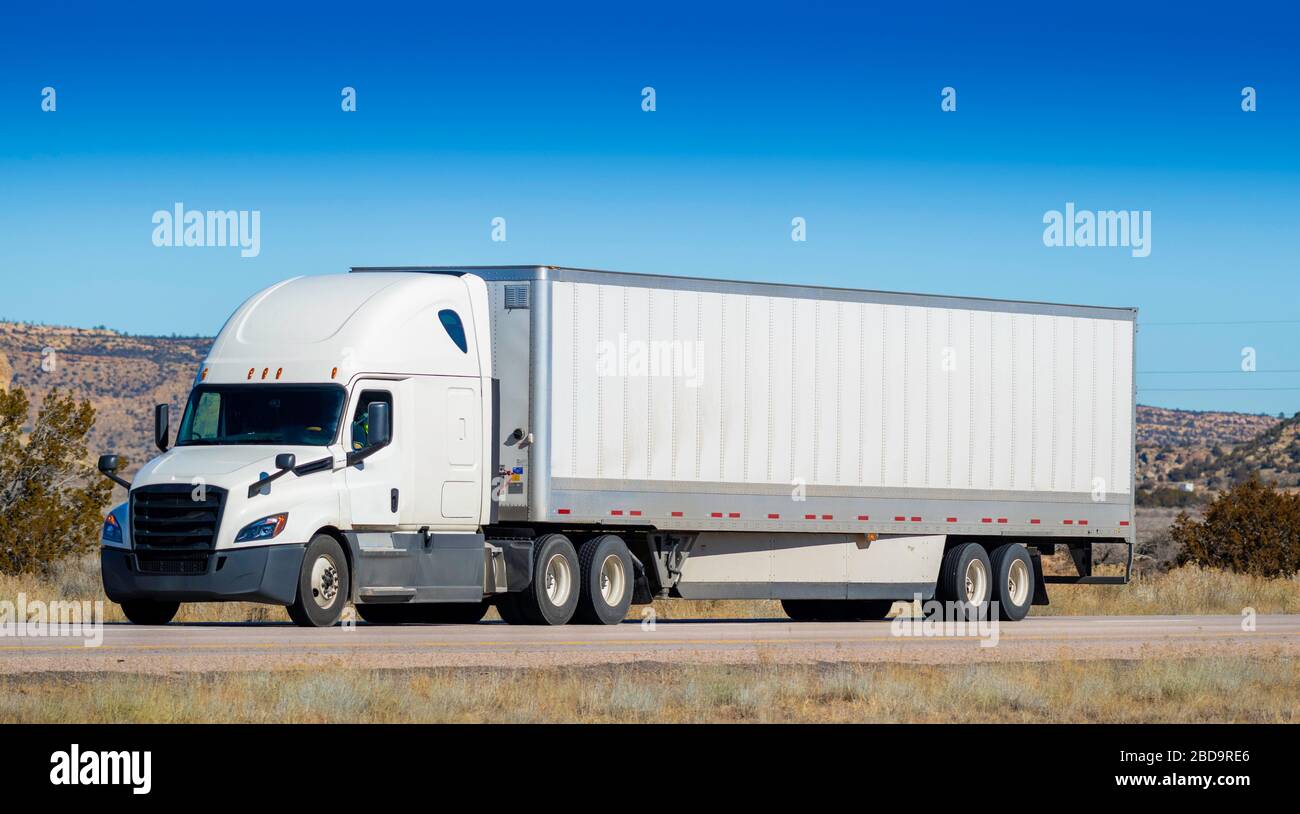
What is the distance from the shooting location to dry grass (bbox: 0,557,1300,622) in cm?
2839

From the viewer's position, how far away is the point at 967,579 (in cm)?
2956

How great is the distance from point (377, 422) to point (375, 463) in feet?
1.77

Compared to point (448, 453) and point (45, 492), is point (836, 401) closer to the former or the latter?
point (448, 453)

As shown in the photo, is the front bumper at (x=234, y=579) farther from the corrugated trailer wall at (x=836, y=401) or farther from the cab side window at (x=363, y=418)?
the corrugated trailer wall at (x=836, y=401)

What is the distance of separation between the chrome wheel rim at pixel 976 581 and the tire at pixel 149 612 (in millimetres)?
11412

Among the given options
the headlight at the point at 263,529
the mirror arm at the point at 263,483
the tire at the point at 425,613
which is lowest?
the tire at the point at 425,613

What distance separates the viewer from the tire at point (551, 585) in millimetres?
24969

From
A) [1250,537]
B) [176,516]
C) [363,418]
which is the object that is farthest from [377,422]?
[1250,537]

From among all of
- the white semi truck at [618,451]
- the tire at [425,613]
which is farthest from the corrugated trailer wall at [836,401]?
the tire at [425,613]

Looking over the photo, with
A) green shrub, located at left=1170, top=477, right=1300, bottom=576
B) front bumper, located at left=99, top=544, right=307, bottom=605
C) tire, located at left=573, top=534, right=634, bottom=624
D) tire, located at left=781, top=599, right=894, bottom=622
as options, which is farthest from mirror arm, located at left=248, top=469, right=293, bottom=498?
green shrub, located at left=1170, top=477, right=1300, bottom=576

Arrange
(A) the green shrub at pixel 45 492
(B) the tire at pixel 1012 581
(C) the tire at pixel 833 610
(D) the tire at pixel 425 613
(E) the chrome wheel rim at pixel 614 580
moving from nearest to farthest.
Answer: (E) the chrome wheel rim at pixel 614 580 < (D) the tire at pixel 425 613 < (B) the tire at pixel 1012 581 < (C) the tire at pixel 833 610 < (A) the green shrub at pixel 45 492

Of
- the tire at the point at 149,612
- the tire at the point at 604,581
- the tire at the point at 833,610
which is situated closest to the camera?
the tire at the point at 149,612

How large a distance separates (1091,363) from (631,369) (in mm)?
8520
